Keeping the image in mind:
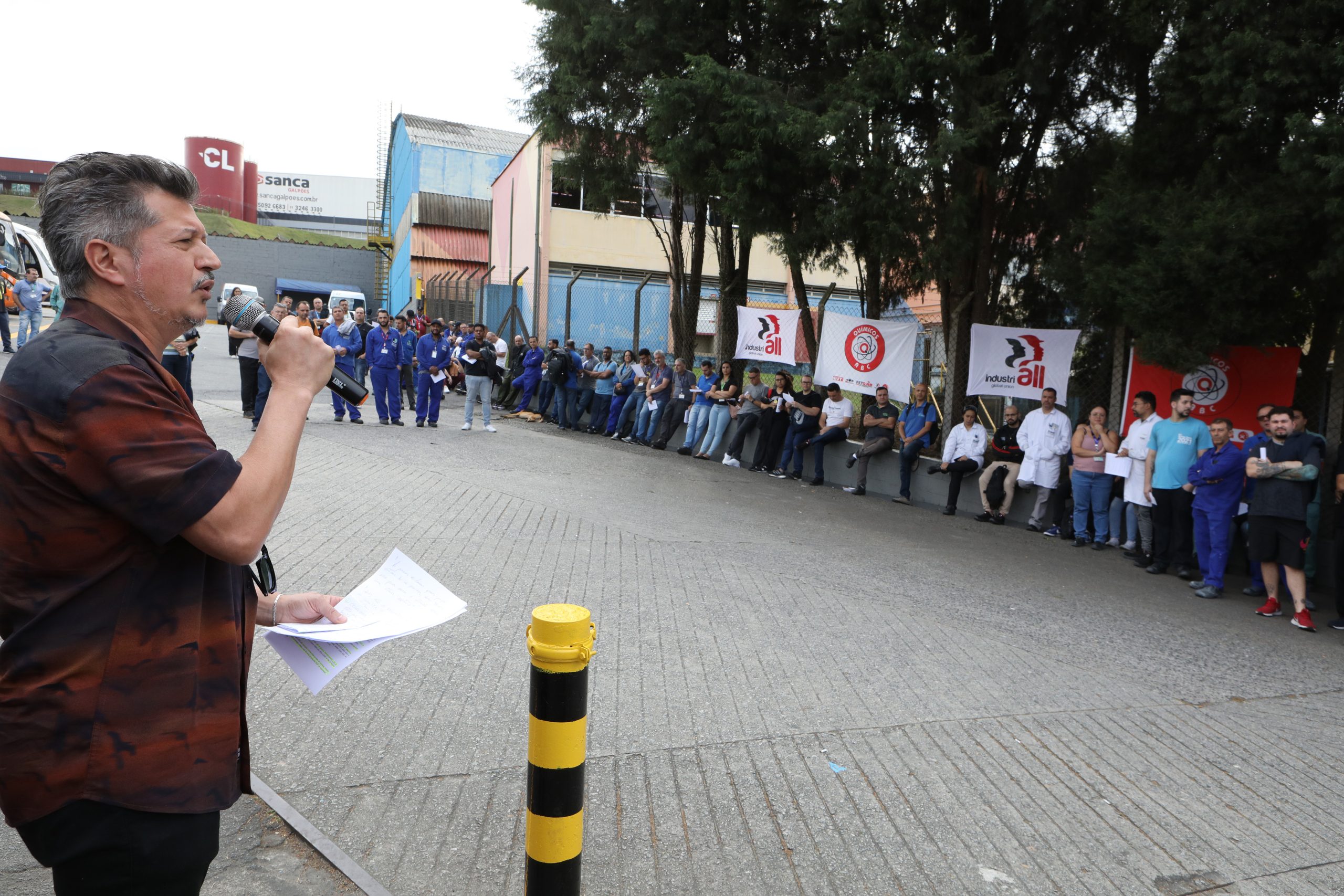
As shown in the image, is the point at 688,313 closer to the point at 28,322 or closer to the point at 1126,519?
the point at 1126,519

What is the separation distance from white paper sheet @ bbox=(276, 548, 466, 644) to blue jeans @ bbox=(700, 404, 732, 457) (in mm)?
14538

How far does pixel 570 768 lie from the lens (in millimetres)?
2576

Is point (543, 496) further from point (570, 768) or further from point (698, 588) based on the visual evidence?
point (570, 768)

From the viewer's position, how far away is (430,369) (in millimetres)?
16625

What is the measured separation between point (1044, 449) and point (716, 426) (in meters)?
6.26

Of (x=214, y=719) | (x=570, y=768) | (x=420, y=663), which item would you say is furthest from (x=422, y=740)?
(x=214, y=719)

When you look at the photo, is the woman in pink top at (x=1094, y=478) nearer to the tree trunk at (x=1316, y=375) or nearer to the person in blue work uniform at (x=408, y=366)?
the tree trunk at (x=1316, y=375)

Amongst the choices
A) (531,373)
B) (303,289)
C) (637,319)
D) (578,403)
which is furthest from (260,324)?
(303,289)

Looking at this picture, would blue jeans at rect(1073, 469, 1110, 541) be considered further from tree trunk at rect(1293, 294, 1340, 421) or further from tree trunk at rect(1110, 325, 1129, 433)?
tree trunk at rect(1293, 294, 1340, 421)

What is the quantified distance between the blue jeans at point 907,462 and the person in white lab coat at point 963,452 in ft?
1.82

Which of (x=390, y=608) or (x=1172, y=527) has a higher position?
(x=390, y=608)

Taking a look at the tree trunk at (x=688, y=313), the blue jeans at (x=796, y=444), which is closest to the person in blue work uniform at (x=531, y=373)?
the tree trunk at (x=688, y=313)

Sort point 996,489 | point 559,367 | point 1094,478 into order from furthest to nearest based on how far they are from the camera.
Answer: point 559,367, point 996,489, point 1094,478

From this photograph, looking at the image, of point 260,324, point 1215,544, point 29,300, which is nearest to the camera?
point 260,324
